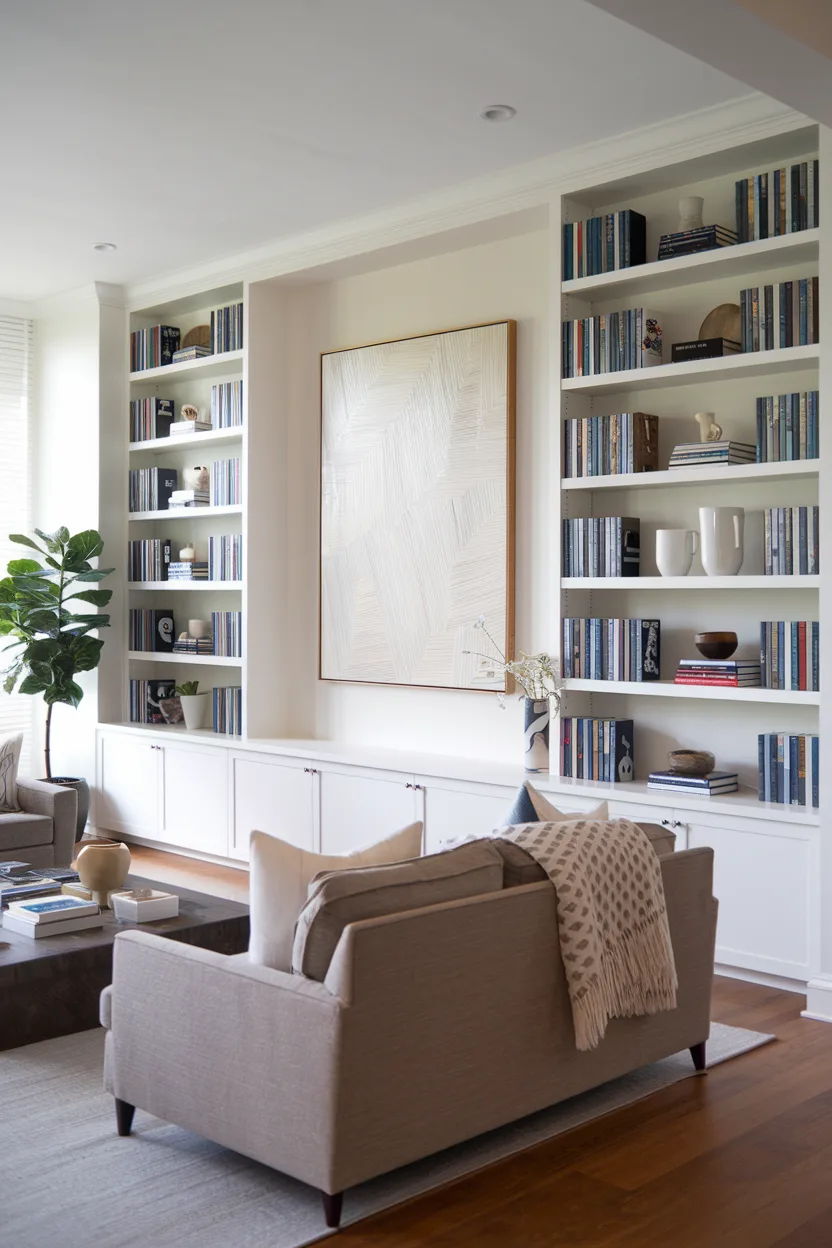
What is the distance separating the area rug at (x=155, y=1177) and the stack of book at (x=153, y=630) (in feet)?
12.0

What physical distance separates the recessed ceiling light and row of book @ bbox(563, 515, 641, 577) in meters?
1.50

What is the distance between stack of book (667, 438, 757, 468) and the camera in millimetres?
4426

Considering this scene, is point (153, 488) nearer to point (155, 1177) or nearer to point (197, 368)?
point (197, 368)

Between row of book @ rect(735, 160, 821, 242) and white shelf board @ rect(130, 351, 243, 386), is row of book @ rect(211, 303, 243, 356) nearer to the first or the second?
white shelf board @ rect(130, 351, 243, 386)

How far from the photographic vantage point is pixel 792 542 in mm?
4234

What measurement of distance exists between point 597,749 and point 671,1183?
7.05ft

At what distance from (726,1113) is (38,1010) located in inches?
78.1

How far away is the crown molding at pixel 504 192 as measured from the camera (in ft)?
14.1

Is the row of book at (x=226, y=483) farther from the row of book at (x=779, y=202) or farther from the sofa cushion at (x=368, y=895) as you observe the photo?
the sofa cushion at (x=368, y=895)

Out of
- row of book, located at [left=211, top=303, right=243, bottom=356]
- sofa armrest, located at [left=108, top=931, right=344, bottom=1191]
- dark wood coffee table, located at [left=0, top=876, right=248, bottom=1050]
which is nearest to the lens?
sofa armrest, located at [left=108, top=931, right=344, bottom=1191]

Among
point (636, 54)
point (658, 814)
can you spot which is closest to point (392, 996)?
point (658, 814)

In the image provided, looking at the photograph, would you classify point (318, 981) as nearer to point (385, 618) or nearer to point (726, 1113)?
point (726, 1113)

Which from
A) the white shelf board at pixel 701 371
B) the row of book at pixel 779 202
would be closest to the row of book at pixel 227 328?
the white shelf board at pixel 701 371

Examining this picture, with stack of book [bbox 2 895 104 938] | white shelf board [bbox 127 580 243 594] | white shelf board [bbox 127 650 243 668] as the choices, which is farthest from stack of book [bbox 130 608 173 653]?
stack of book [bbox 2 895 104 938]
